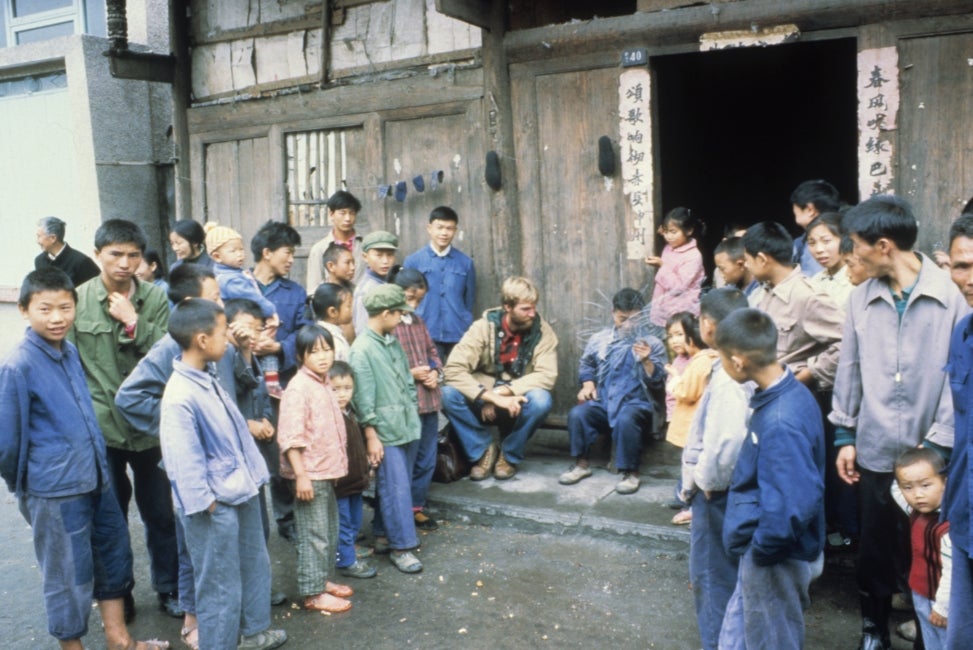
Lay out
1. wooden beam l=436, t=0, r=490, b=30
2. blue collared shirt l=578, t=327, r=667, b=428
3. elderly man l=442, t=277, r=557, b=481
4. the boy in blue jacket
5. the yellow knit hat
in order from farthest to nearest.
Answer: elderly man l=442, t=277, r=557, b=481 → wooden beam l=436, t=0, r=490, b=30 → blue collared shirt l=578, t=327, r=667, b=428 → the yellow knit hat → the boy in blue jacket

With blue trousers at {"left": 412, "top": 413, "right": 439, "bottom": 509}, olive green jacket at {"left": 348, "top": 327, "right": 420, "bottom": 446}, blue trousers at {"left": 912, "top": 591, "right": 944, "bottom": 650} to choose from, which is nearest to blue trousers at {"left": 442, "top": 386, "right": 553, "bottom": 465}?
blue trousers at {"left": 412, "top": 413, "right": 439, "bottom": 509}

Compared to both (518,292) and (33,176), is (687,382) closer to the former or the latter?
(518,292)

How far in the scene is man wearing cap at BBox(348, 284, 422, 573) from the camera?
5426mm

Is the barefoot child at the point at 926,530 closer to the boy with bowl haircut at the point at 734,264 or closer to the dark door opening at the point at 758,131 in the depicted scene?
the boy with bowl haircut at the point at 734,264

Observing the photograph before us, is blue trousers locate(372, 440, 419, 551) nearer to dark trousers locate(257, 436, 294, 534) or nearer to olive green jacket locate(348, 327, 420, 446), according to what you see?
olive green jacket locate(348, 327, 420, 446)

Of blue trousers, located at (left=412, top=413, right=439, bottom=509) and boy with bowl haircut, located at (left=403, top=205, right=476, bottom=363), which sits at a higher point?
boy with bowl haircut, located at (left=403, top=205, right=476, bottom=363)

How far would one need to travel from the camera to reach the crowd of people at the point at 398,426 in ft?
11.6

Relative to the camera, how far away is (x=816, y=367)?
15.0 ft

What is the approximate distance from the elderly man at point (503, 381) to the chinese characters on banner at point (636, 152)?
95cm

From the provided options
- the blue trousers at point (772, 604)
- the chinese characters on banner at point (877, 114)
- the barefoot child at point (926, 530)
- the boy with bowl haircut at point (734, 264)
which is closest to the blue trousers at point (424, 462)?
the boy with bowl haircut at point (734, 264)

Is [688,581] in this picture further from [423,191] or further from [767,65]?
[767,65]

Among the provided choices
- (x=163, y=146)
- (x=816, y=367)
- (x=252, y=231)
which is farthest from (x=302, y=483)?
(x=163, y=146)

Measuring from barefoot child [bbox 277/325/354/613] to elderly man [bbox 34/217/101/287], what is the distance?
4184 mm

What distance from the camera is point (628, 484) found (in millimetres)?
6180
